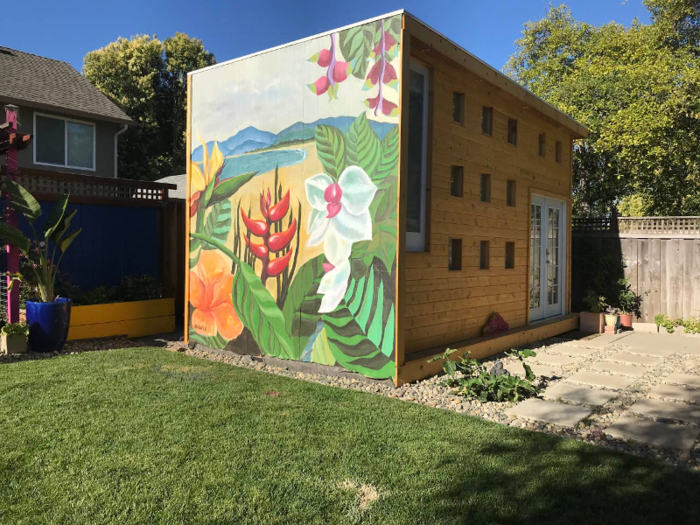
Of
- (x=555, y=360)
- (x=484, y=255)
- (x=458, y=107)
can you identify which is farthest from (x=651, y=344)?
(x=458, y=107)

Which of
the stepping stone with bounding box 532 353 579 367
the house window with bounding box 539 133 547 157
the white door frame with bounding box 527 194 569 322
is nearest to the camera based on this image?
the stepping stone with bounding box 532 353 579 367

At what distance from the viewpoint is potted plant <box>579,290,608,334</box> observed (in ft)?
31.2

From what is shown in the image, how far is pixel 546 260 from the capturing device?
9477 millimetres

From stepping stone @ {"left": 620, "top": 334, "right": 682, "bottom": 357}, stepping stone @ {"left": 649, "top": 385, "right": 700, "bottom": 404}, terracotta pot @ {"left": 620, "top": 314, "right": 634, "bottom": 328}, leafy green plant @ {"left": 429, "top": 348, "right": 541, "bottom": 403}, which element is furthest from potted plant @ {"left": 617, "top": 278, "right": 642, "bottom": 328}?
leafy green plant @ {"left": 429, "top": 348, "right": 541, "bottom": 403}

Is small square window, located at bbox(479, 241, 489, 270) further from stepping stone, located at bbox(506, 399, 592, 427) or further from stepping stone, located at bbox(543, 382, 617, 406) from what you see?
stepping stone, located at bbox(506, 399, 592, 427)

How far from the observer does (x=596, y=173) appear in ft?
51.3

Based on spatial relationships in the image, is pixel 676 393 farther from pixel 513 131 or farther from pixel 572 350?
pixel 513 131

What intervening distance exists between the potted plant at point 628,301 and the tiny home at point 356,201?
3265 mm

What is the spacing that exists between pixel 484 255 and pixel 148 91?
23.0 metres

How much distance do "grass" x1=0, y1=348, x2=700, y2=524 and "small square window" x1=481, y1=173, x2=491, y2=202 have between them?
3.80m

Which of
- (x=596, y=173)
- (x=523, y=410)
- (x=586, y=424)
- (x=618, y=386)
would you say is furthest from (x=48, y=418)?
(x=596, y=173)

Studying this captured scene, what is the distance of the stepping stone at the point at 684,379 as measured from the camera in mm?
A: 5566

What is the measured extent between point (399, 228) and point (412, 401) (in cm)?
170

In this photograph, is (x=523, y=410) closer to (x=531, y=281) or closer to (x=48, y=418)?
(x=48, y=418)
